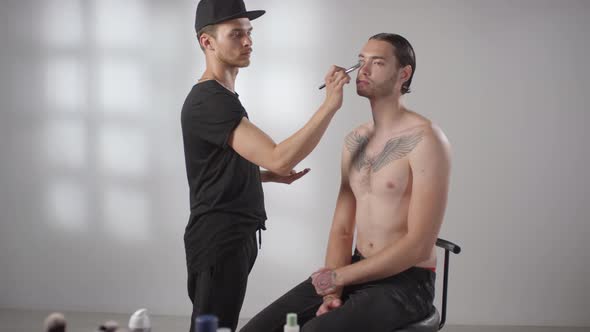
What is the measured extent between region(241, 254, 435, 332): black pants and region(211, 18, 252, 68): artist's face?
784 mm

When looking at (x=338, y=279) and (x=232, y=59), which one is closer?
(x=338, y=279)

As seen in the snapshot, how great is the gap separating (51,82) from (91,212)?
0.86 meters

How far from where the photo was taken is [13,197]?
427 cm

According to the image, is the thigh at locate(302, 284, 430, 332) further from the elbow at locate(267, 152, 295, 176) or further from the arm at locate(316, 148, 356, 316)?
the elbow at locate(267, 152, 295, 176)

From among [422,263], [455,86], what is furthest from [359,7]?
[422,263]

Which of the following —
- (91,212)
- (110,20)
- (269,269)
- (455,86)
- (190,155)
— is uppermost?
(110,20)

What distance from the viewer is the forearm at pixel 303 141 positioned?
77.1 inches

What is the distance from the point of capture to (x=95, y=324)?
396cm

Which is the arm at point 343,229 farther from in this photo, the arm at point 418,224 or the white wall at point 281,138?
the white wall at point 281,138

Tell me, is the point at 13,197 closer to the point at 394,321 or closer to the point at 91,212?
the point at 91,212

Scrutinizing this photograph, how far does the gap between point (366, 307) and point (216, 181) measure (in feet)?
2.03

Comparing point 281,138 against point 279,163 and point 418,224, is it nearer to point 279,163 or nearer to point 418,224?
point 279,163

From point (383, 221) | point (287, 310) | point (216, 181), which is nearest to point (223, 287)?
point (287, 310)

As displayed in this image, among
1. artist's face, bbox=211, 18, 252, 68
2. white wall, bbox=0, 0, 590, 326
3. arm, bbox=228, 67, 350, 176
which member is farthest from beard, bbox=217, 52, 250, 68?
white wall, bbox=0, 0, 590, 326
